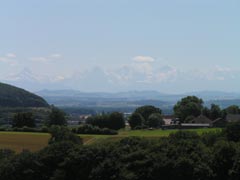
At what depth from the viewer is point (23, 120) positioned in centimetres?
9619

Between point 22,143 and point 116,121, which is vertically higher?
point 116,121

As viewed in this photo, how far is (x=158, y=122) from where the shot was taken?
347ft

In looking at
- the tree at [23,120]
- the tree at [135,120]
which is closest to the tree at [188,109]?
the tree at [135,120]

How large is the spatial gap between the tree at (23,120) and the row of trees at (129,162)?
190ft

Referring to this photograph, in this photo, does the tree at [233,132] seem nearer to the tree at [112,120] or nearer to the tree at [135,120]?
the tree at [112,120]

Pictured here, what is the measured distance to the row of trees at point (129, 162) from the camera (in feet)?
110

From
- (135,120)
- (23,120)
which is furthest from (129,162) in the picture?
(135,120)

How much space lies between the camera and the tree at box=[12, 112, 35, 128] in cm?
9569

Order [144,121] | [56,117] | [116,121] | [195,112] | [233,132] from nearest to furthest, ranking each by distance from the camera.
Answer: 1. [233,132]
2. [116,121]
3. [56,117]
4. [144,121]
5. [195,112]

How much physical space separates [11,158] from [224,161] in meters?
15.9

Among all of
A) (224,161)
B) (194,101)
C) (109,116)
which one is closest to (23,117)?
(109,116)

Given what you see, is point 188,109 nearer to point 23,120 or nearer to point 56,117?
point 56,117

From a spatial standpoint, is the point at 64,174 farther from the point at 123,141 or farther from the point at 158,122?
the point at 158,122

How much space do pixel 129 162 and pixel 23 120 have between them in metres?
63.9
